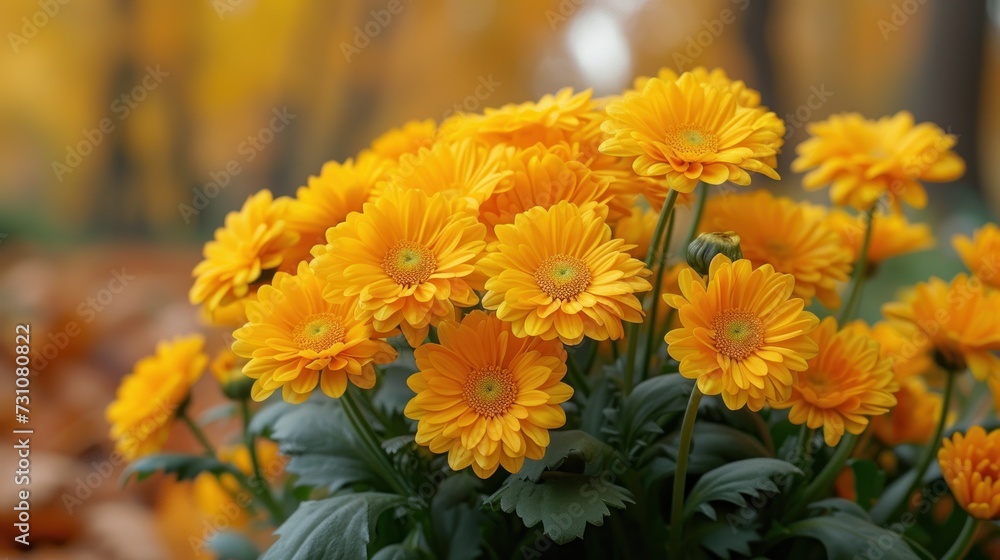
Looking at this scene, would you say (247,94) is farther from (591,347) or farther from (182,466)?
(591,347)

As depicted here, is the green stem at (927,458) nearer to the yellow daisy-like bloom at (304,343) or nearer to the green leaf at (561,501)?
the green leaf at (561,501)

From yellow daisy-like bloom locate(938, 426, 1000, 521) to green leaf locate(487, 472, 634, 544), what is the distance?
23cm

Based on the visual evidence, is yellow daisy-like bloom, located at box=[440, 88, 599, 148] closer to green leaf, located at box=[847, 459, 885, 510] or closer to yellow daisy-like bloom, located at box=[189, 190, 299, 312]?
yellow daisy-like bloom, located at box=[189, 190, 299, 312]

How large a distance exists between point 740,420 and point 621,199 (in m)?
0.18

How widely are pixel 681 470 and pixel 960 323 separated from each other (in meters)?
0.27

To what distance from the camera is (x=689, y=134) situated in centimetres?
44

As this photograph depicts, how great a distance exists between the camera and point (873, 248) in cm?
64

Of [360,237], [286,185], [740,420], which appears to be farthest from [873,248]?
[286,185]

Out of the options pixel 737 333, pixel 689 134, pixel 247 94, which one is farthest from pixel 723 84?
pixel 247 94

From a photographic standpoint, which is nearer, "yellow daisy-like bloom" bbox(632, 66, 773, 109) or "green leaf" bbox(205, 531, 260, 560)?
"yellow daisy-like bloom" bbox(632, 66, 773, 109)

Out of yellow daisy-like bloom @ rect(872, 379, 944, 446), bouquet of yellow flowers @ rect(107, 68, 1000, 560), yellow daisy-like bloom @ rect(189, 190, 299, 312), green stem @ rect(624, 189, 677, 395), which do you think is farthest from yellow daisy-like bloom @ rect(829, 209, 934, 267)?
yellow daisy-like bloom @ rect(189, 190, 299, 312)

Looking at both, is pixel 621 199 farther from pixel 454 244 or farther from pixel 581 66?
pixel 581 66

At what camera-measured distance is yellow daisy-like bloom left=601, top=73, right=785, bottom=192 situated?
0.41 metres

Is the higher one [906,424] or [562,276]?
[562,276]
